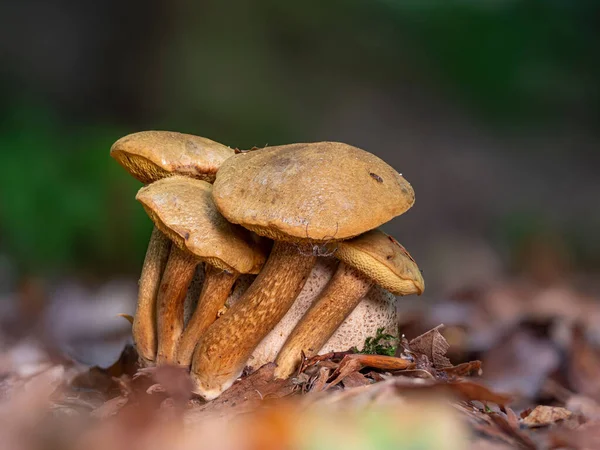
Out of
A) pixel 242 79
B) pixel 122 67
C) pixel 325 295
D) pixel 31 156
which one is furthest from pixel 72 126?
pixel 325 295

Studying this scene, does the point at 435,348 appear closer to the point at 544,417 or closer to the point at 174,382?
the point at 544,417

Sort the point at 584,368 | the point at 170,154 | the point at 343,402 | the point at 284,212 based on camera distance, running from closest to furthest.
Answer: the point at 343,402 < the point at 284,212 < the point at 170,154 < the point at 584,368

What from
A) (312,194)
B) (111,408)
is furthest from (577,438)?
(111,408)

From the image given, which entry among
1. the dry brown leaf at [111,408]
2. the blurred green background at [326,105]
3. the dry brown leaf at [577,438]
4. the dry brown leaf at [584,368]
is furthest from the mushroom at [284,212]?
the blurred green background at [326,105]

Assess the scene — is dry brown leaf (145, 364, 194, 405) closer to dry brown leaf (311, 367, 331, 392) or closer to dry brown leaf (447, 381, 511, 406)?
dry brown leaf (311, 367, 331, 392)

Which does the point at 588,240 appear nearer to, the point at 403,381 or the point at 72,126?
the point at 72,126

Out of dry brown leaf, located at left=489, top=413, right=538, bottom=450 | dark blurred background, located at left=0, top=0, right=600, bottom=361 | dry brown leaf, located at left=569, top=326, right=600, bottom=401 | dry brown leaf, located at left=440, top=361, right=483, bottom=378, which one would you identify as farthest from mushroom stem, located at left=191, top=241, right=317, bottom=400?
dark blurred background, located at left=0, top=0, right=600, bottom=361
